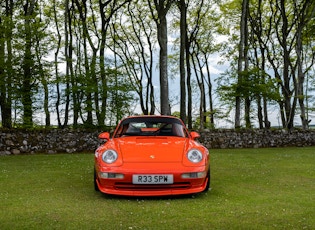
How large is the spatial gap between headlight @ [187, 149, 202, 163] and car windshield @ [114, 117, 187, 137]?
1.09 meters

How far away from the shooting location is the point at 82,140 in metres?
16.8

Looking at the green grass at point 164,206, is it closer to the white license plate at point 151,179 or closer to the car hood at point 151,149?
the white license plate at point 151,179

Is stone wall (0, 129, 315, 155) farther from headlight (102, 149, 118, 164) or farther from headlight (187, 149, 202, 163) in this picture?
headlight (187, 149, 202, 163)

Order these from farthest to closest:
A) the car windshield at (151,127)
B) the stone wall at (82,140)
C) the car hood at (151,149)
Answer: the stone wall at (82,140) < the car windshield at (151,127) < the car hood at (151,149)

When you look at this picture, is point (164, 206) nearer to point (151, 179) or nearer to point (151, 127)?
point (151, 179)

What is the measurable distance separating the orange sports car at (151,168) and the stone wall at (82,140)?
10.4 m

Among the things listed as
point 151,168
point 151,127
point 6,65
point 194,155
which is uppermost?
point 6,65

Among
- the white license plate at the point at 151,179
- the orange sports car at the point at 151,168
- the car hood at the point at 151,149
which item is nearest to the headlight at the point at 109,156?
the orange sports car at the point at 151,168

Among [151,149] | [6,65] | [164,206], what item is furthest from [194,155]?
[6,65]

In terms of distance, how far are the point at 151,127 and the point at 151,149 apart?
49.6 inches

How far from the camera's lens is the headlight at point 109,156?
19.2 ft

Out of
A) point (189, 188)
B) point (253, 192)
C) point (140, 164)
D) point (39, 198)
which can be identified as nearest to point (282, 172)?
point (253, 192)

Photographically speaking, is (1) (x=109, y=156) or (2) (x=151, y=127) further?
(2) (x=151, y=127)

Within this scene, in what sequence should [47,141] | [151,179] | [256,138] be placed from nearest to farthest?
1. [151,179]
2. [47,141]
3. [256,138]
